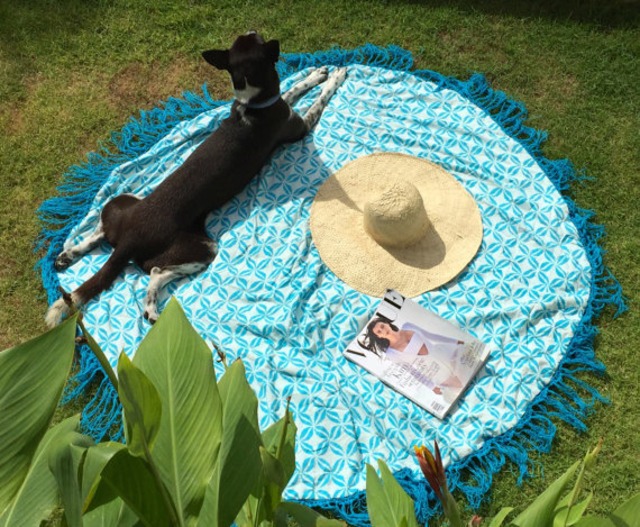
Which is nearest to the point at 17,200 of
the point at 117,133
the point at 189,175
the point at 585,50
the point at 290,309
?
the point at 117,133

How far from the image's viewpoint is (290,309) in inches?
122

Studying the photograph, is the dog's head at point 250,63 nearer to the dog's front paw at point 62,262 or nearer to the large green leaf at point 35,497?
the dog's front paw at point 62,262

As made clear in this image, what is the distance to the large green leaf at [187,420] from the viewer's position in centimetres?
104

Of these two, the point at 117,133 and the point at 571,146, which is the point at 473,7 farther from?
the point at 117,133

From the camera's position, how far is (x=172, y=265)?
3.14 m

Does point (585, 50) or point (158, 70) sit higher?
point (585, 50)

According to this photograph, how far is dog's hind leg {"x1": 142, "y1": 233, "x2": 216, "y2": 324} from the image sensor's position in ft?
10.2

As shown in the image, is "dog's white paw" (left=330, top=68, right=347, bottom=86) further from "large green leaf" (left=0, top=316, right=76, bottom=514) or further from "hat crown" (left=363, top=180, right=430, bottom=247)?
"large green leaf" (left=0, top=316, right=76, bottom=514)

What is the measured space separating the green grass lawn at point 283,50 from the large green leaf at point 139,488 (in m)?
2.43

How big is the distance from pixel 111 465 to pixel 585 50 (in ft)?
12.7

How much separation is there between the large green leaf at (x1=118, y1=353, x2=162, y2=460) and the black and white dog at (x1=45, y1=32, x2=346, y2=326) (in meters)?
2.25

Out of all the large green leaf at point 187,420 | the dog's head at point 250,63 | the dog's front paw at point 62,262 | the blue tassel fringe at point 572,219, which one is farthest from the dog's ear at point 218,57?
the large green leaf at point 187,420

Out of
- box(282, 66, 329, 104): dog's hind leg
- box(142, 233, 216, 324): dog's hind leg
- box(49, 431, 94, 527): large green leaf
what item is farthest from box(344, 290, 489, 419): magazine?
box(49, 431, 94, 527): large green leaf

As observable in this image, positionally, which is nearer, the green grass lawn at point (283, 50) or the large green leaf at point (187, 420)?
the large green leaf at point (187, 420)
